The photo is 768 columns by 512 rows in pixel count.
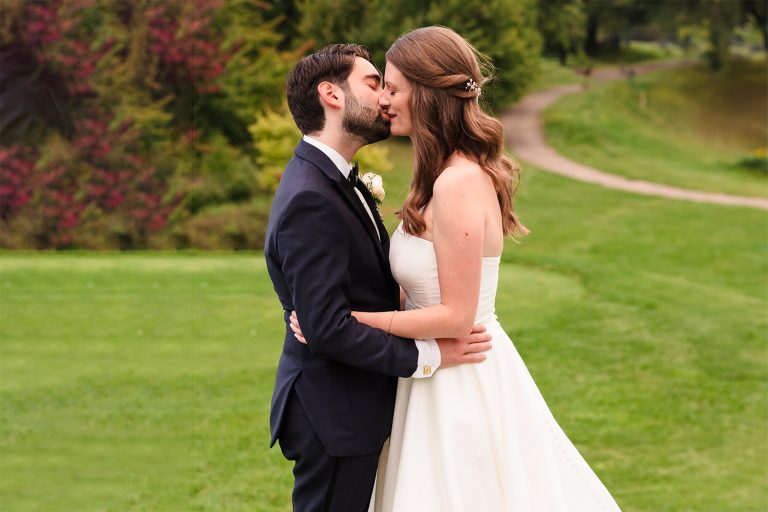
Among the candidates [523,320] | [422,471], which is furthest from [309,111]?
[523,320]

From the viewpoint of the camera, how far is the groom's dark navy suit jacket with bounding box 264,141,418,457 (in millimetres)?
2529

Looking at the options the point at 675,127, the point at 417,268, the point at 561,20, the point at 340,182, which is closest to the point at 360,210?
the point at 340,182

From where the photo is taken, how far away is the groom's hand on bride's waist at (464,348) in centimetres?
279

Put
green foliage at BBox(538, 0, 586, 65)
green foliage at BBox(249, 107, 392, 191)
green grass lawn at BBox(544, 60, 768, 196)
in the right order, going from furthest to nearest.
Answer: green foliage at BBox(538, 0, 586, 65), green grass lawn at BBox(544, 60, 768, 196), green foliage at BBox(249, 107, 392, 191)

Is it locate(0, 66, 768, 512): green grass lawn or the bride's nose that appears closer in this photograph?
the bride's nose

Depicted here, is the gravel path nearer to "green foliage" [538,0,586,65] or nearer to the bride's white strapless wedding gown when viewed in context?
"green foliage" [538,0,586,65]

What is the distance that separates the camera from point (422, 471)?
2852 millimetres

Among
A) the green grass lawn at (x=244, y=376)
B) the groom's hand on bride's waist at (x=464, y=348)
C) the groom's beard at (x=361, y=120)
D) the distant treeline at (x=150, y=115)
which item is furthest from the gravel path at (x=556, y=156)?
the groom's beard at (x=361, y=120)

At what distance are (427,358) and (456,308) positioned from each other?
18cm

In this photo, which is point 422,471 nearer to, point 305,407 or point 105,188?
point 305,407

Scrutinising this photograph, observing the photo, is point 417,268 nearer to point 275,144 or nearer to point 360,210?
point 360,210

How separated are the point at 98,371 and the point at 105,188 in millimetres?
9639

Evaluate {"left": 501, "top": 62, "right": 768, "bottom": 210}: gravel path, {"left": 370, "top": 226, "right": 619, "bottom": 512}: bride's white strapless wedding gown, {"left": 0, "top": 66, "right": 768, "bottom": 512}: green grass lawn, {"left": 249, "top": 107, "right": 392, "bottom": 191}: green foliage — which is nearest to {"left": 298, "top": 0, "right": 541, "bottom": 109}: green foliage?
{"left": 501, "top": 62, "right": 768, "bottom": 210}: gravel path

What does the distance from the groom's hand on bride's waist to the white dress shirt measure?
0.12ft
